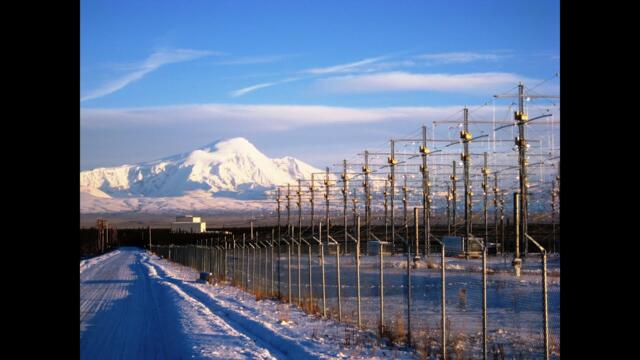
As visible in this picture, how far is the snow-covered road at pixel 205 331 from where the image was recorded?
1398cm

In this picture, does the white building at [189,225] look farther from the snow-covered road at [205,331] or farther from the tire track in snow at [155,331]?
the snow-covered road at [205,331]

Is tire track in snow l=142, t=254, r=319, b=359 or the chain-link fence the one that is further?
tire track in snow l=142, t=254, r=319, b=359

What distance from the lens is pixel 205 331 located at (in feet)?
55.9

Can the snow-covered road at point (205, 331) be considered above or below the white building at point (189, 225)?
above

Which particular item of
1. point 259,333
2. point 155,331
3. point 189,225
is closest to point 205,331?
point 259,333

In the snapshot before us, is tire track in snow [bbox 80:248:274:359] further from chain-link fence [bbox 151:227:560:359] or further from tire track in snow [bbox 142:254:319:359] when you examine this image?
chain-link fence [bbox 151:227:560:359]

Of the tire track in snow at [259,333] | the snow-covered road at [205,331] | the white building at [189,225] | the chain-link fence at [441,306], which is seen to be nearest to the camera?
the chain-link fence at [441,306]

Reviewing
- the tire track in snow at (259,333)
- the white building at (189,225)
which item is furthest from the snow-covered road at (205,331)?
the white building at (189,225)

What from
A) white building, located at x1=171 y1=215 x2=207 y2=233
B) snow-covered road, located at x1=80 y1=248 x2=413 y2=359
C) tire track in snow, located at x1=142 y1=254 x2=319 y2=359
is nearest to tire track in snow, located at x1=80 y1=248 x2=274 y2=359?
snow-covered road, located at x1=80 y1=248 x2=413 y2=359

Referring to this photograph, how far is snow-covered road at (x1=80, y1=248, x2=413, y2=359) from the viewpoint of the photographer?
14.0 m

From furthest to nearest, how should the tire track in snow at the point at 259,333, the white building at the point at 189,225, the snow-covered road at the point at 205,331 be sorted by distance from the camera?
the white building at the point at 189,225
the tire track in snow at the point at 259,333
the snow-covered road at the point at 205,331
